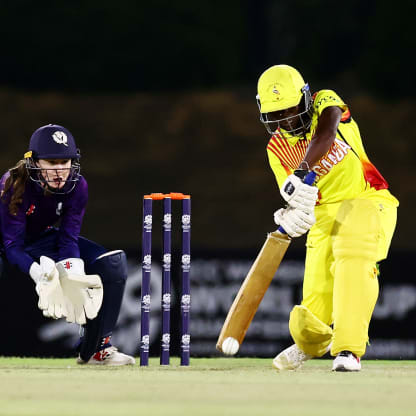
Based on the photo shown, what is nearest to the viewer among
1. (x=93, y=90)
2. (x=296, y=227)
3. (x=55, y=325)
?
(x=296, y=227)

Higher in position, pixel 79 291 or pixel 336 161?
pixel 336 161

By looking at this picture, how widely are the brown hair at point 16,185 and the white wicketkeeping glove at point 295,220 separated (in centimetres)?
116

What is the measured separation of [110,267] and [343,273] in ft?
3.56

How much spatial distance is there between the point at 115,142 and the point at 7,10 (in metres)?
2.44

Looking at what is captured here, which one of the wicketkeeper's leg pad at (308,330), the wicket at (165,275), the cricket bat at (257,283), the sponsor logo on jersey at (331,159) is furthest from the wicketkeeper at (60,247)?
the sponsor logo on jersey at (331,159)

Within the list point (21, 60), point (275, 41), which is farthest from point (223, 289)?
point (275, 41)

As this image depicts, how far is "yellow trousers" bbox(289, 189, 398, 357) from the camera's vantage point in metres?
4.79

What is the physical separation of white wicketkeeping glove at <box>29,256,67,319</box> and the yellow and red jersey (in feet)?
3.84

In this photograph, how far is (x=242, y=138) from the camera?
16.1m

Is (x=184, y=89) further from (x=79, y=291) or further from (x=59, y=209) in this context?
(x=79, y=291)

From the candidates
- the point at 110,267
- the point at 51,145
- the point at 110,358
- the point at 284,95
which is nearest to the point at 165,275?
the point at 110,267

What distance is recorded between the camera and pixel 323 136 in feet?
15.7

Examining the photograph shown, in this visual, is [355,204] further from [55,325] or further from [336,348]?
[55,325]

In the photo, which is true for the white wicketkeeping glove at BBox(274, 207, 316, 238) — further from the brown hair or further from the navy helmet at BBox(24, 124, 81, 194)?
the brown hair
